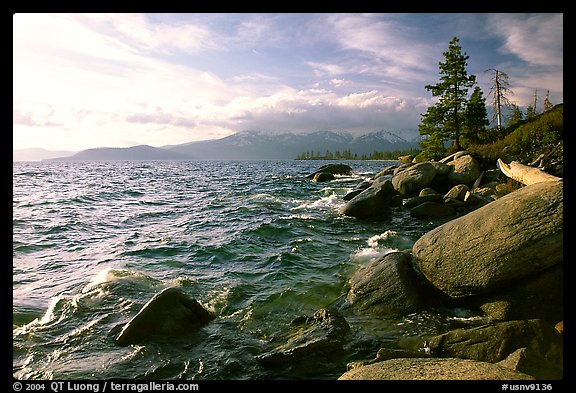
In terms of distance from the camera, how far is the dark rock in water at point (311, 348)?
6.07m

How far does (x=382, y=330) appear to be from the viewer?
24.1 ft

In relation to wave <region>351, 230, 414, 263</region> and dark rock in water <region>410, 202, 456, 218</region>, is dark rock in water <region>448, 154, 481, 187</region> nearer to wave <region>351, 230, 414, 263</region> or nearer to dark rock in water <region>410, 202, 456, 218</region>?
dark rock in water <region>410, 202, 456, 218</region>

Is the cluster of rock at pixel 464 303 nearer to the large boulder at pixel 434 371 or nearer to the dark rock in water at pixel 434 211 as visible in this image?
the large boulder at pixel 434 371

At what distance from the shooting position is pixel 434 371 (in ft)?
14.9

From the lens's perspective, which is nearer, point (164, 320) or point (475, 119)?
point (164, 320)

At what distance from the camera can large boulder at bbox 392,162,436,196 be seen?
24859mm

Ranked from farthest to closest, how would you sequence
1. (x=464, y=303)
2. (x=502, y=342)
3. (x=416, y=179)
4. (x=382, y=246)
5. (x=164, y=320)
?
(x=416, y=179) < (x=382, y=246) < (x=464, y=303) < (x=164, y=320) < (x=502, y=342)

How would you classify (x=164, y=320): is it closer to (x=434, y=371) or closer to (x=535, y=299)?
(x=434, y=371)

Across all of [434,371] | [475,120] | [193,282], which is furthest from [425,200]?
[475,120]

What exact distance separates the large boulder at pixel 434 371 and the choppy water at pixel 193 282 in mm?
1304

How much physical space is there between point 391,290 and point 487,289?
230cm

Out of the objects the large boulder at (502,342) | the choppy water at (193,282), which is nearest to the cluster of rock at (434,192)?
the choppy water at (193,282)

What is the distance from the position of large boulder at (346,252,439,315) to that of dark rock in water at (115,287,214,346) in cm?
442
